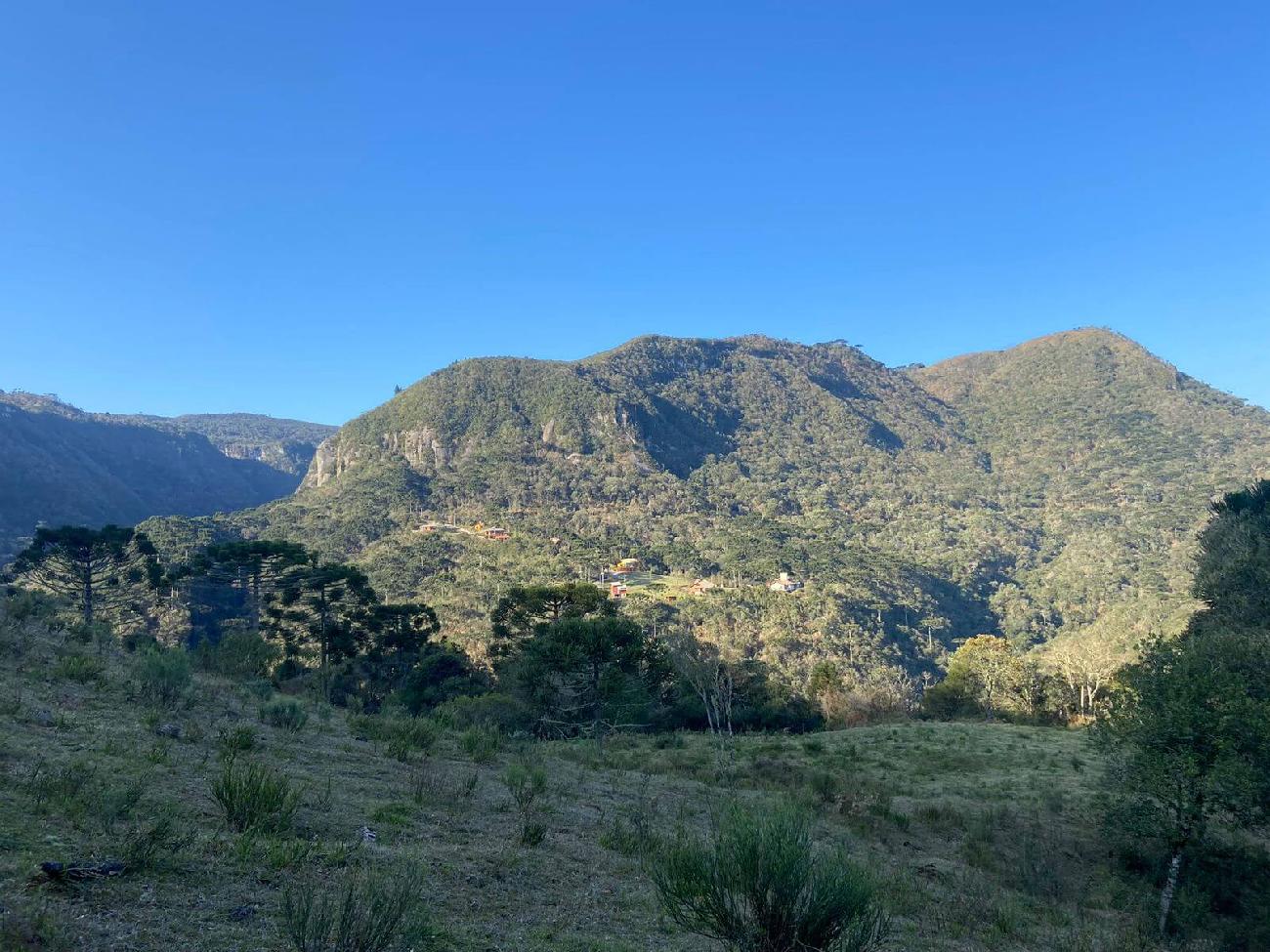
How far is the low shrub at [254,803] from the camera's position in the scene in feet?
21.5

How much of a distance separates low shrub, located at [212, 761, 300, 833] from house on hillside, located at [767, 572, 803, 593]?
5199 inches

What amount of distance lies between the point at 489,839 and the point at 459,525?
16692 centimetres

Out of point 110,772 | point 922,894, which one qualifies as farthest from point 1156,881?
point 110,772

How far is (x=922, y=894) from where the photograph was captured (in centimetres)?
969

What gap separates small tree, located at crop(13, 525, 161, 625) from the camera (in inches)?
1390

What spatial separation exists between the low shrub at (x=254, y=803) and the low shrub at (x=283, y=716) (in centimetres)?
632

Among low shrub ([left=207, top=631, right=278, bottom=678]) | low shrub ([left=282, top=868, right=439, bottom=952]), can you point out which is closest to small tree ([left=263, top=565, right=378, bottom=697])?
low shrub ([left=207, top=631, right=278, bottom=678])

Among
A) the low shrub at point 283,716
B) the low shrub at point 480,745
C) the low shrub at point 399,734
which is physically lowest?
the low shrub at point 480,745

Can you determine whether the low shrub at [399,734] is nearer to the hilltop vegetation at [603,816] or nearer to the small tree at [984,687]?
the hilltop vegetation at [603,816]

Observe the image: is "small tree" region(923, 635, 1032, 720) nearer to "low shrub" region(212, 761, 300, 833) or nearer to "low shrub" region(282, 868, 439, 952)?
"low shrub" region(212, 761, 300, 833)

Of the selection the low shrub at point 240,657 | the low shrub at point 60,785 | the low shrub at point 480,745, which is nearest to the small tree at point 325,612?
the low shrub at point 240,657

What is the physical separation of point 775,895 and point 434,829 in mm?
5376

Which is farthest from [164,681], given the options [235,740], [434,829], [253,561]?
[253,561]

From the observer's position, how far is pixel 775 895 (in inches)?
188
